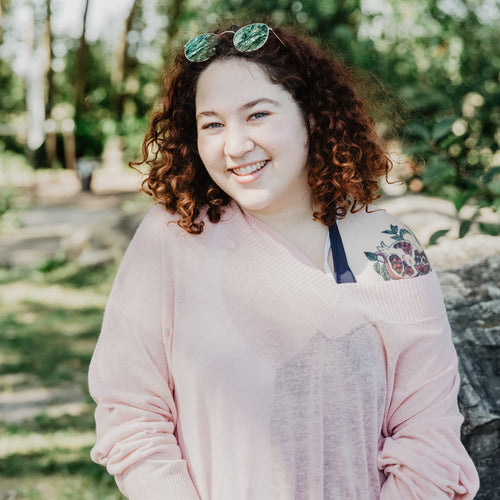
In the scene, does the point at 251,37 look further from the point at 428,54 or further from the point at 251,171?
the point at 428,54

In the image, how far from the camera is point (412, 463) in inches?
59.3

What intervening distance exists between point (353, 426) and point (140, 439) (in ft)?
1.68

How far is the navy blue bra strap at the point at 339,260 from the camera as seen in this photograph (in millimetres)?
1576

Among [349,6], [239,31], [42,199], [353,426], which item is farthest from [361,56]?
[42,199]

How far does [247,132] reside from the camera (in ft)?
4.95

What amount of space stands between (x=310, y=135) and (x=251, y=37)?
0.29 meters

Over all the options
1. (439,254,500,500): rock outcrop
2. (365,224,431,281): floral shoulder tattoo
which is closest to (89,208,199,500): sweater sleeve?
(365,224,431,281): floral shoulder tattoo

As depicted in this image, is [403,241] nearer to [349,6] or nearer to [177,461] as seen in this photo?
A: [177,461]

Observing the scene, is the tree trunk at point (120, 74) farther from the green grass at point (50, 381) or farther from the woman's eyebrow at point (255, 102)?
the woman's eyebrow at point (255, 102)

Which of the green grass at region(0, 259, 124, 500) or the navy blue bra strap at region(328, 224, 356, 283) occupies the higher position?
the navy blue bra strap at region(328, 224, 356, 283)

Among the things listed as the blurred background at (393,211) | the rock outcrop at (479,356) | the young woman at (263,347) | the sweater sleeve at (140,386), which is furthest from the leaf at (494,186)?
the sweater sleeve at (140,386)

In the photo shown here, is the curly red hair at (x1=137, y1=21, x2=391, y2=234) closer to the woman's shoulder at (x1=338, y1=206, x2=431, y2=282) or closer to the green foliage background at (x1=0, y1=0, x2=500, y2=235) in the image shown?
the woman's shoulder at (x1=338, y1=206, x2=431, y2=282)

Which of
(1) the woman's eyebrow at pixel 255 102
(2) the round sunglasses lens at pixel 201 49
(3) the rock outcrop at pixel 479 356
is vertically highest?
(2) the round sunglasses lens at pixel 201 49

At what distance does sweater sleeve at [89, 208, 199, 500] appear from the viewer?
4.93ft
